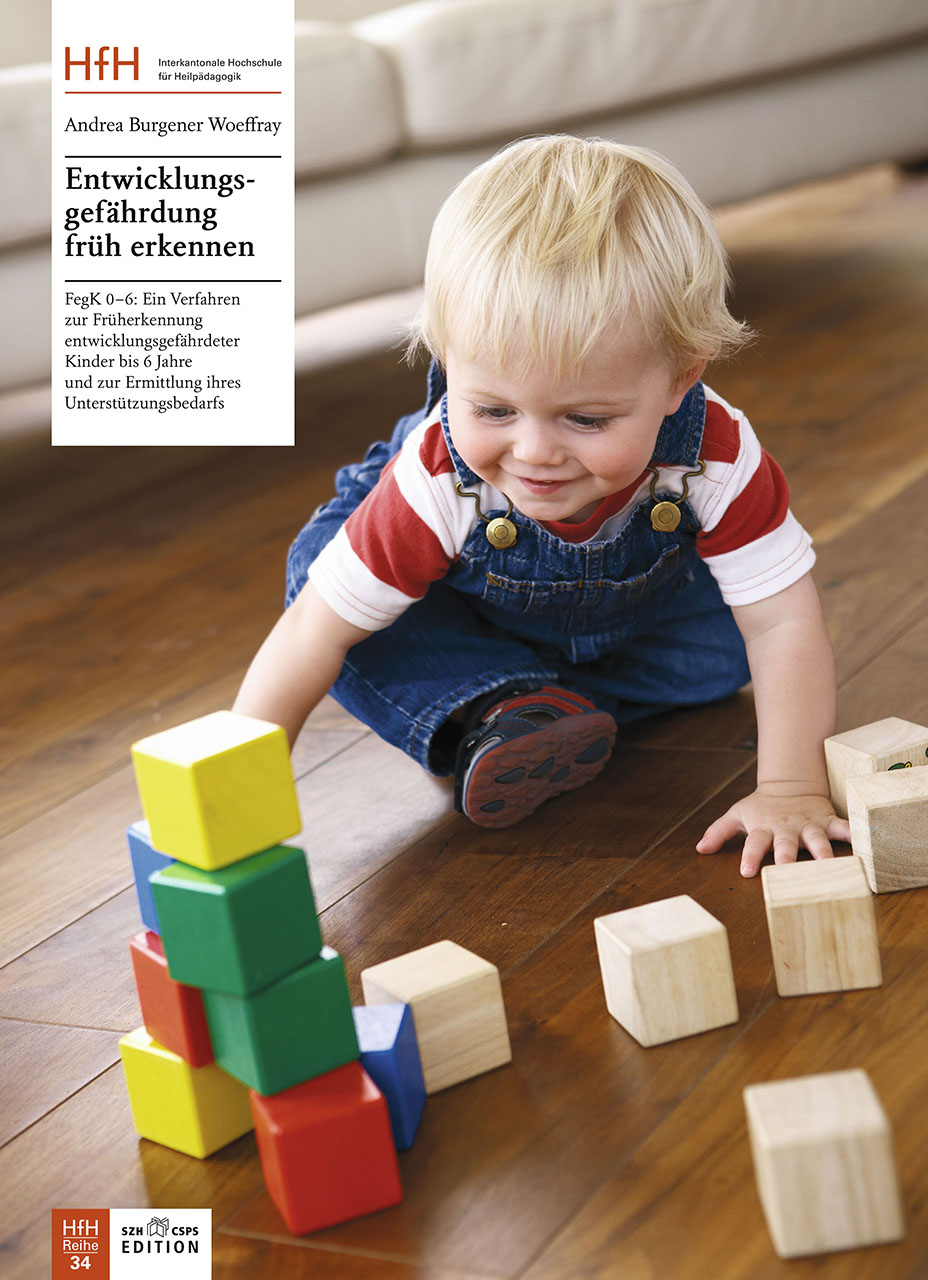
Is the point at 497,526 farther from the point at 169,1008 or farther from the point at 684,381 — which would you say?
the point at 169,1008

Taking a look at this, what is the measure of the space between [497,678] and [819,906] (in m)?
0.35

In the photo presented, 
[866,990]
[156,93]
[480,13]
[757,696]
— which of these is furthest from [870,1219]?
[480,13]

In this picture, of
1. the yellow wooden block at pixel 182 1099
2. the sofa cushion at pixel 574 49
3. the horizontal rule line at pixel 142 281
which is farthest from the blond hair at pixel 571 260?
the sofa cushion at pixel 574 49

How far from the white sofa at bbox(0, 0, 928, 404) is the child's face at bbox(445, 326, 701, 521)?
843 mm

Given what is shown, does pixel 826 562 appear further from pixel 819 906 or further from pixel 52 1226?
pixel 52 1226

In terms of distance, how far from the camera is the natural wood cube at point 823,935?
0.70m

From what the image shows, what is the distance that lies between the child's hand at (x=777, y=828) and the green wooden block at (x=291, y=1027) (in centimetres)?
32

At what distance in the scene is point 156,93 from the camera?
161 cm

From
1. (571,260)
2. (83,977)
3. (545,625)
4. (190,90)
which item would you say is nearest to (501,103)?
(190,90)

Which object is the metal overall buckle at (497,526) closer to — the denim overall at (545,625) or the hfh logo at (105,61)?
the denim overall at (545,625)

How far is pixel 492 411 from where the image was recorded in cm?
83

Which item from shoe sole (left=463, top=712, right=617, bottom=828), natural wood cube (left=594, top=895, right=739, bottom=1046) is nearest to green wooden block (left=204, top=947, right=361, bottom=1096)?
natural wood cube (left=594, top=895, right=739, bottom=1046)

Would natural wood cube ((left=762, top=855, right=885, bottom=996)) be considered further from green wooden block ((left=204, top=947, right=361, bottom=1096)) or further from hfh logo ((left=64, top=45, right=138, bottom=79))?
hfh logo ((left=64, top=45, right=138, bottom=79))

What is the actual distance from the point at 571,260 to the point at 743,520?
0.22 meters
